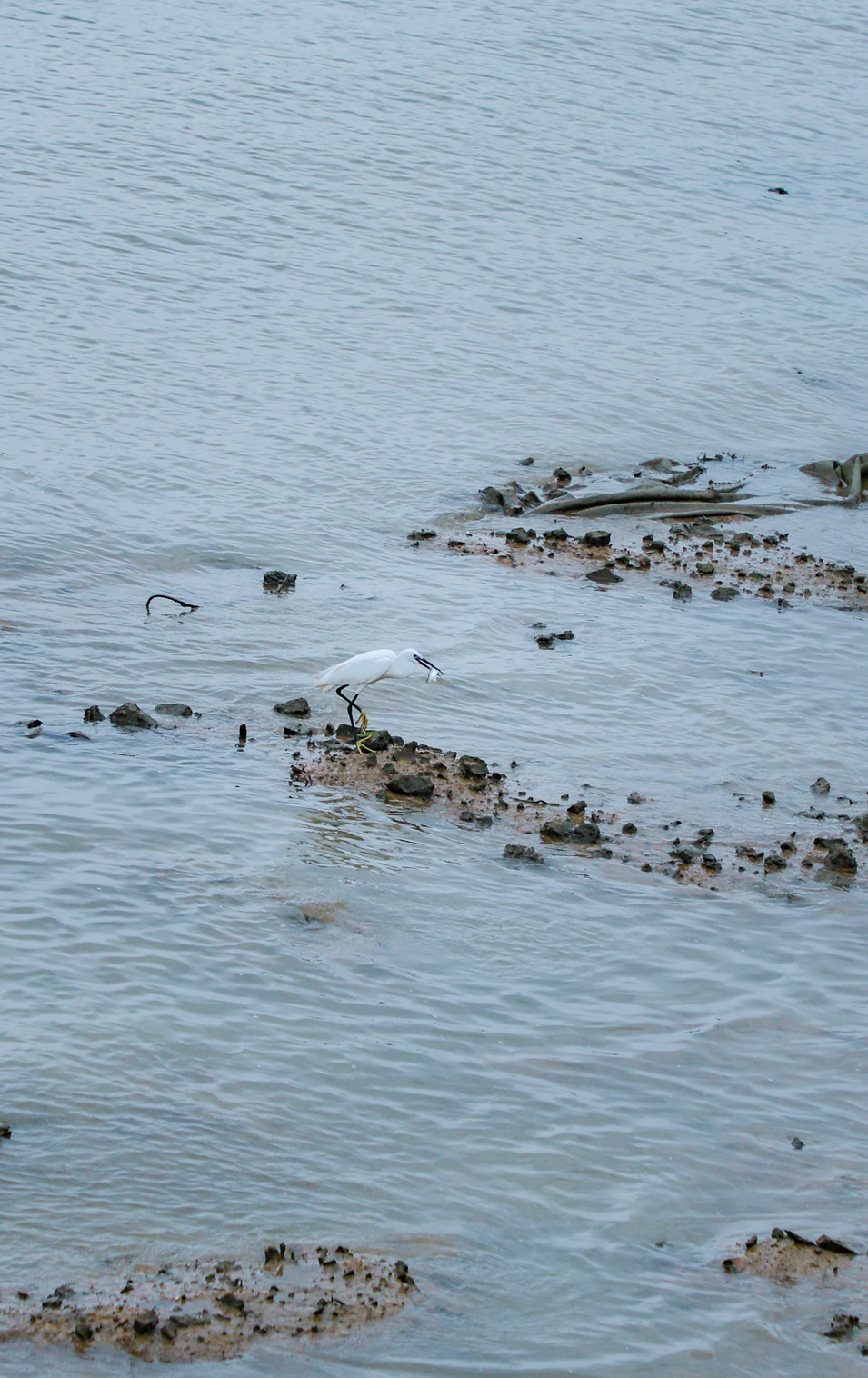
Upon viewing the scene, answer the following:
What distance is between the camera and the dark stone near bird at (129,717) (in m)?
8.64

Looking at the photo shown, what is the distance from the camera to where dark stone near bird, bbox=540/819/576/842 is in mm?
7918

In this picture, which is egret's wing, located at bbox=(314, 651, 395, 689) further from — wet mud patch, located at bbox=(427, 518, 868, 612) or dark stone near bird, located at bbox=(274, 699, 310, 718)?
wet mud patch, located at bbox=(427, 518, 868, 612)

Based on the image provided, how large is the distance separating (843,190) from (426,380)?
1272 centimetres

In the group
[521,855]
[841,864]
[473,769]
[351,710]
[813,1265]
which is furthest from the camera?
[351,710]

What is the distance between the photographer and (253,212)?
20.5 metres

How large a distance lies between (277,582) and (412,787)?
3551 millimetres

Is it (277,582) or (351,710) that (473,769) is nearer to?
(351,710)

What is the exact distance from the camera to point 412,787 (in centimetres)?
817

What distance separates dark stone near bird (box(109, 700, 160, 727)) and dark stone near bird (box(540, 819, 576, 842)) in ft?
8.07

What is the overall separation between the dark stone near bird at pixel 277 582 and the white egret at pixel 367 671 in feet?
8.20

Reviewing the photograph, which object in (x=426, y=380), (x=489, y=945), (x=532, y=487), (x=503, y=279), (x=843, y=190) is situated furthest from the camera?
(x=843, y=190)

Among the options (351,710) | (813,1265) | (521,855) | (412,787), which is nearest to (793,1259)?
(813,1265)

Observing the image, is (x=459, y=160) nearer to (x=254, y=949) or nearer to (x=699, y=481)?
(x=699, y=481)

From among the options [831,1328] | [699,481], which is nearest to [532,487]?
[699,481]
